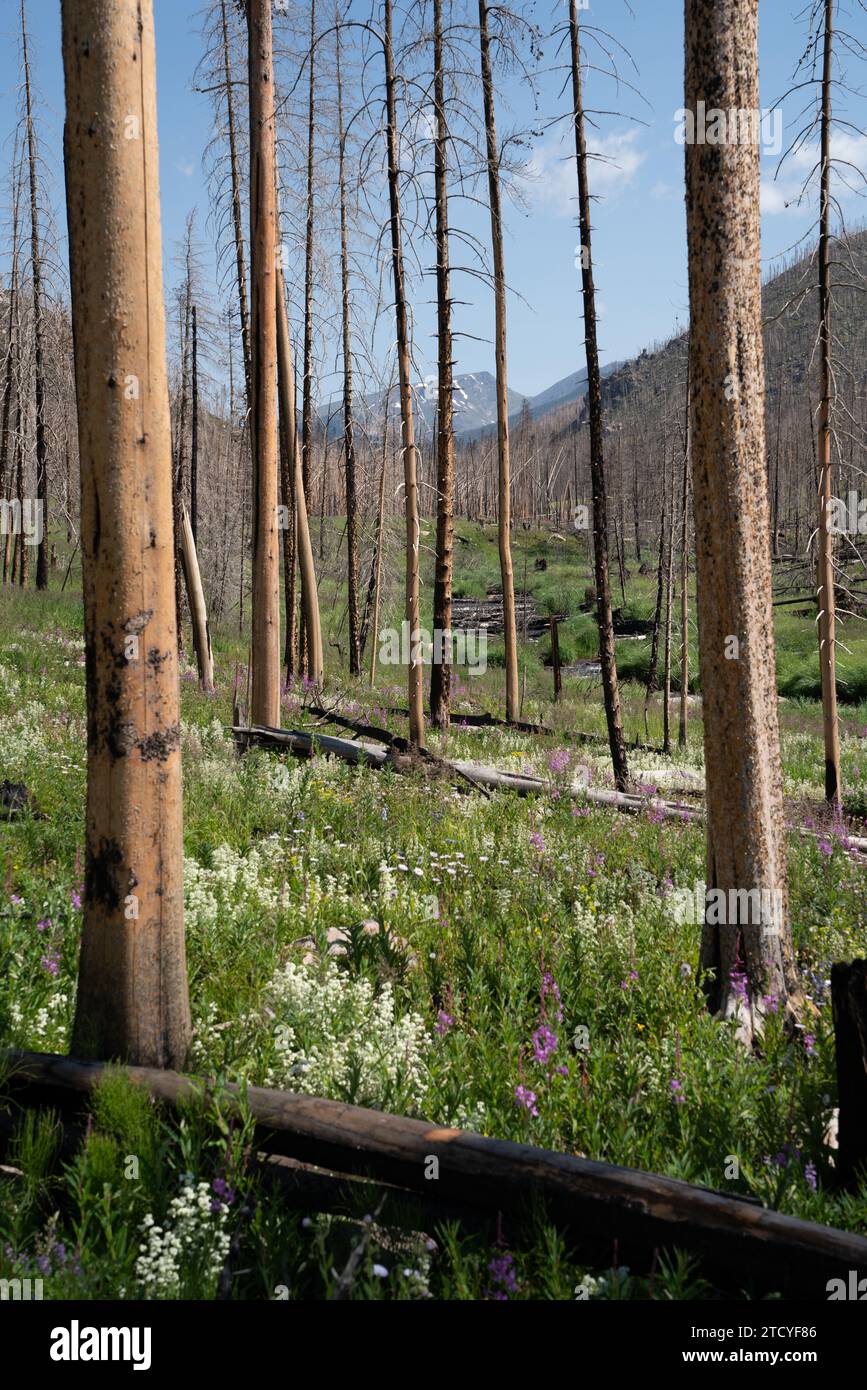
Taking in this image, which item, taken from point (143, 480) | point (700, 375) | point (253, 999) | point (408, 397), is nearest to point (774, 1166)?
point (253, 999)

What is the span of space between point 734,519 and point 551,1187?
3663 mm

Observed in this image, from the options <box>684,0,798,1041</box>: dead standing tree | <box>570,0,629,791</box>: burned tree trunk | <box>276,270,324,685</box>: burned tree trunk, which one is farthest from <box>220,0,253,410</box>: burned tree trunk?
<box>684,0,798,1041</box>: dead standing tree

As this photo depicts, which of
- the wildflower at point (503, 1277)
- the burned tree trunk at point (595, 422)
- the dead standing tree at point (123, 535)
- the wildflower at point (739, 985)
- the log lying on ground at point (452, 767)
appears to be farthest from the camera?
the burned tree trunk at point (595, 422)

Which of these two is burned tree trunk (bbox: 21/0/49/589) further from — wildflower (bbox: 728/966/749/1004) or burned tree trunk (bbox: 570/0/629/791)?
wildflower (bbox: 728/966/749/1004)

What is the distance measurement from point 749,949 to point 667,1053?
133cm

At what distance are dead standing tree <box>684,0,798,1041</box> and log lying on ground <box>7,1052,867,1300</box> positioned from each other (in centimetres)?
231

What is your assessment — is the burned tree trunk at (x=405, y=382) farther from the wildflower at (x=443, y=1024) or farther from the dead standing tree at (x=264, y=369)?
the wildflower at (x=443, y=1024)

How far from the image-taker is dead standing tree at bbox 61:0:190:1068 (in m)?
3.39

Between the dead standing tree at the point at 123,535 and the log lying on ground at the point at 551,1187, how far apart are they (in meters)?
0.42

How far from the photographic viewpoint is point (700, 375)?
5055mm

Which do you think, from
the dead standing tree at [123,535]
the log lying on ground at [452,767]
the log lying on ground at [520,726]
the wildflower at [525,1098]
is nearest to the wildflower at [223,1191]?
the dead standing tree at [123,535]

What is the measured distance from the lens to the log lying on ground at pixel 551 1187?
2469 mm
